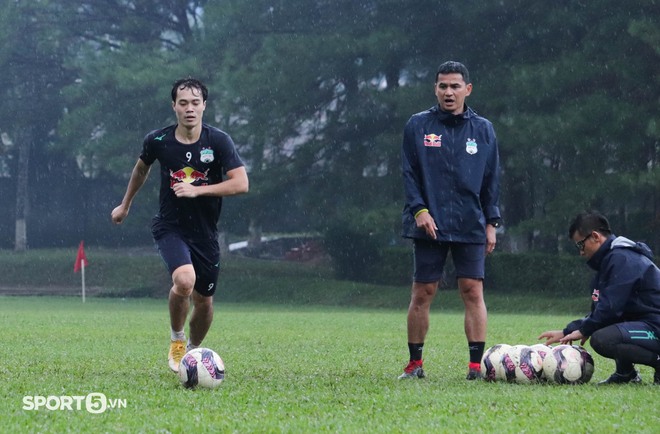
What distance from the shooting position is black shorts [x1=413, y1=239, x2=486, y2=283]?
8555 millimetres

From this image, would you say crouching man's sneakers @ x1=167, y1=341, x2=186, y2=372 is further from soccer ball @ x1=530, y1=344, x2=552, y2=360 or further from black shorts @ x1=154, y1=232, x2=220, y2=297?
soccer ball @ x1=530, y1=344, x2=552, y2=360

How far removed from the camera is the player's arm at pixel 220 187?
8172 millimetres

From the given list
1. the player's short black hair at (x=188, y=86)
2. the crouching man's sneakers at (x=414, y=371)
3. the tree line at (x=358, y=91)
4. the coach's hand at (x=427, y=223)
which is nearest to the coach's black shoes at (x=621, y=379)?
the crouching man's sneakers at (x=414, y=371)

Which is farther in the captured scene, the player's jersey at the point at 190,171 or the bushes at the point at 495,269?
the bushes at the point at 495,269

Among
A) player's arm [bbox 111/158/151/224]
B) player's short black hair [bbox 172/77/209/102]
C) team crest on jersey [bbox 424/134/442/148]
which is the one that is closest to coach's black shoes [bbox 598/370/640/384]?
team crest on jersey [bbox 424/134/442/148]

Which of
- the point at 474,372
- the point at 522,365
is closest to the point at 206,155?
the point at 474,372

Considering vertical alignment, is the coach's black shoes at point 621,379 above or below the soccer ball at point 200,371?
below

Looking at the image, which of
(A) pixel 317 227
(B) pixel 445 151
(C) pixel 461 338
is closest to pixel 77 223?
(A) pixel 317 227

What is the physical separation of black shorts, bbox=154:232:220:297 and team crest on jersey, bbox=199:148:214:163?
0.60 m

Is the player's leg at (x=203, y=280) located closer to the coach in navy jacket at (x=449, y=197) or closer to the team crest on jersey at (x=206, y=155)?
the team crest on jersey at (x=206, y=155)

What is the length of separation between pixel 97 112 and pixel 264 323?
2204 centimetres

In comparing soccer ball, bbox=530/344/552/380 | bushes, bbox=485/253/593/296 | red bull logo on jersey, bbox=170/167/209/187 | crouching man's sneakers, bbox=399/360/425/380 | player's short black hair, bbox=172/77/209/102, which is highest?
player's short black hair, bbox=172/77/209/102

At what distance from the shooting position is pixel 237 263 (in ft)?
140

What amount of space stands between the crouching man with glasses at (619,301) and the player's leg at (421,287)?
1.03 meters
